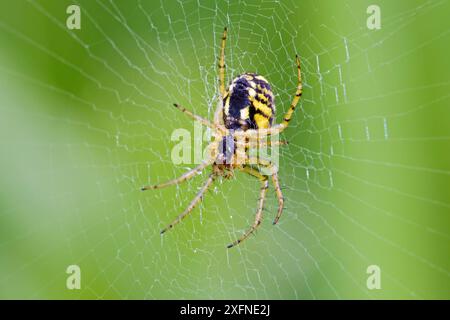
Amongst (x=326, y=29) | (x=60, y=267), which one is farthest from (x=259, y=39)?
(x=60, y=267)

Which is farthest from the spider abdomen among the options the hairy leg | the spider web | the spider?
the hairy leg

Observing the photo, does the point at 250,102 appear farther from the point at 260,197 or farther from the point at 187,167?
the point at 260,197

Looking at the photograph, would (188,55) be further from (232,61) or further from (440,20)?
(440,20)

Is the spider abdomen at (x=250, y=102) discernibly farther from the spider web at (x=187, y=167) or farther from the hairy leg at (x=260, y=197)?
the hairy leg at (x=260, y=197)

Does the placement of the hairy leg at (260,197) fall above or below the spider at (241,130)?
below

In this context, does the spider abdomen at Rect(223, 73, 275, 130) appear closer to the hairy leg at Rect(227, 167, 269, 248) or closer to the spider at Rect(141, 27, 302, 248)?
the spider at Rect(141, 27, 302, 248)

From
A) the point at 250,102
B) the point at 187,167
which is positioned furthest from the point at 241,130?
the point at 187,167

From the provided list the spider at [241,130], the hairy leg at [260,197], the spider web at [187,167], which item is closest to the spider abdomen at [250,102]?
the spider at [241,130]

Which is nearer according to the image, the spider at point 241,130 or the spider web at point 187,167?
the spider web at point 187,167

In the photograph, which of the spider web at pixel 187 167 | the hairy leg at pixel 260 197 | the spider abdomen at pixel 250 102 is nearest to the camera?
the spider web at pixel 187 167
